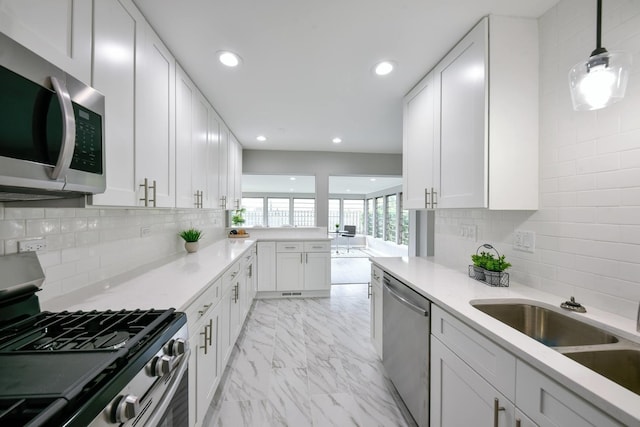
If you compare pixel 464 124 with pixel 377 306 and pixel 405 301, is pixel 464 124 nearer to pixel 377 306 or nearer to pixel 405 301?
pixel 405 301

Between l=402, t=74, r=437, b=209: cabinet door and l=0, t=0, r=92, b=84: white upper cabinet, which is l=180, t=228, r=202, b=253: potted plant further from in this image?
l=402, t=74, r=437, b=209: cabinet door

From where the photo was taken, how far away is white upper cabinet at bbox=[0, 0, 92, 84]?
0.77 m

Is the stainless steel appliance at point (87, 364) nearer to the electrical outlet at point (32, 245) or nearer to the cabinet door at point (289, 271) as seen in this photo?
the electrical outlet at point (32, 245)

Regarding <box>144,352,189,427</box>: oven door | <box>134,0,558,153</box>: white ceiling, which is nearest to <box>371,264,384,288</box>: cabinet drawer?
<box>144,352,189,427</box>: oven door

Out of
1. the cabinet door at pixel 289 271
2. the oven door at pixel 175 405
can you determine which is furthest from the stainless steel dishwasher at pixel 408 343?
the cabinet door at pixel 289 271

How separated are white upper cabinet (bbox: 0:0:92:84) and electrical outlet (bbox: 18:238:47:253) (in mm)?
712

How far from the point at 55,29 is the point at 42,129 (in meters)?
0.42

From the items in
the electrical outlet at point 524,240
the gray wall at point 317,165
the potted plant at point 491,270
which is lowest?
the potted plant at point 491,270

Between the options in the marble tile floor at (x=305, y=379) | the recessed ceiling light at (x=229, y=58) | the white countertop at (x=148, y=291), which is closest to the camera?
A: the white countertop at (x=148, y=291)

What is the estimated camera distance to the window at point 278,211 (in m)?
10.9

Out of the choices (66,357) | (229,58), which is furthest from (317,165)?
(66,357)

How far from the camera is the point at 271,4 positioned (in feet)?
4.58

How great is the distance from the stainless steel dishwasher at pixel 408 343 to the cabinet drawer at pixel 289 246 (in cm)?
209

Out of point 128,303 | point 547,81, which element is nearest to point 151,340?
point 128,303
